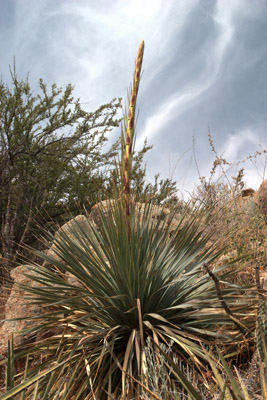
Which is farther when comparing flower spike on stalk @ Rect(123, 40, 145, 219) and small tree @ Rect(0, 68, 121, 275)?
small tree @ Rect(0, 68, 121, 275)

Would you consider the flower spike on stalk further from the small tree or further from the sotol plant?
the small tree

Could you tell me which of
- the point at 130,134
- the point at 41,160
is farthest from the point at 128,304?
the point at 41,160

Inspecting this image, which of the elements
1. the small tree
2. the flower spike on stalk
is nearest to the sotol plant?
the flower spike on stalk

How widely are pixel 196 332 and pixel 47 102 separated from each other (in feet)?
24.5

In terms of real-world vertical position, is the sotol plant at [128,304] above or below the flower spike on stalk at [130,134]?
below

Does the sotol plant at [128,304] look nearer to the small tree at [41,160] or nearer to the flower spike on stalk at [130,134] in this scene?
the flower spike on stalk at [130,134]

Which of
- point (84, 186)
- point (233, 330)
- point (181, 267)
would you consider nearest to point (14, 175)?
point (84, 186)

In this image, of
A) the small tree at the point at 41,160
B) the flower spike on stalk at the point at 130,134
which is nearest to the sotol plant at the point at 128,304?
the flower spike on stalk at the point at 130,134

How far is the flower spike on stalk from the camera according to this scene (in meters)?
3.64

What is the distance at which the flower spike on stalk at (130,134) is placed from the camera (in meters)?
3.64

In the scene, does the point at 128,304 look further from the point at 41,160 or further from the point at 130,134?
the point at 41,160

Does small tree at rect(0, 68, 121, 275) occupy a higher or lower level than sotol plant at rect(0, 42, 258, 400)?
higher

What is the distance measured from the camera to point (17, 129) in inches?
347

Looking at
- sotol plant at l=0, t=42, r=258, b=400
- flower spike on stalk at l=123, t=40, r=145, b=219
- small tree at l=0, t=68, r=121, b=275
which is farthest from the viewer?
small tree at l=0, t=68, r=121, b=275
